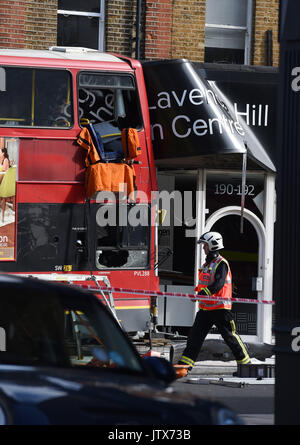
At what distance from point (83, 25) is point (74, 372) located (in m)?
13.1

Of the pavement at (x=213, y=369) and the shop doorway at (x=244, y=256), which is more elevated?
the shop doorway at (x=244, y=256)

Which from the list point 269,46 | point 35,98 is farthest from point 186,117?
point 269,46

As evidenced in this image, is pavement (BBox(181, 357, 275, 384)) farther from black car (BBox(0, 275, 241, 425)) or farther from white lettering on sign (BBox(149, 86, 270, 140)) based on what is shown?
black car (BBox(0, 275, 241, 425))

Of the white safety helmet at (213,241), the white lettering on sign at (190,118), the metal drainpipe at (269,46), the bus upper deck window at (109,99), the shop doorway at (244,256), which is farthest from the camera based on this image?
the metal drainpipe at (269,46)

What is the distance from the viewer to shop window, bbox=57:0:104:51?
17078 mm

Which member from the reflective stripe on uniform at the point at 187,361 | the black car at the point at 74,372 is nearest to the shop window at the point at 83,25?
the reflective stripe on uniform at the point at 187,361

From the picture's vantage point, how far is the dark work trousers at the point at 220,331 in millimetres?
12023

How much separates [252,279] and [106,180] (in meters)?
4.21

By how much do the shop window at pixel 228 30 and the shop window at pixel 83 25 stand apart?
2041mm

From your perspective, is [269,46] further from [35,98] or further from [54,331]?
[54,331]

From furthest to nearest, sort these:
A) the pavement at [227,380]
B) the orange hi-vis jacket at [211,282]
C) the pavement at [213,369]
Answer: the pavement at [213,369] < the orange hi-vis jacket at [211,282] < the pavement at [227,380]

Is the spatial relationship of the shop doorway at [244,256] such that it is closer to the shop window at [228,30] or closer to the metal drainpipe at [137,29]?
the shop window at [228,30]

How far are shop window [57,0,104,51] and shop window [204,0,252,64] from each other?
204cm
